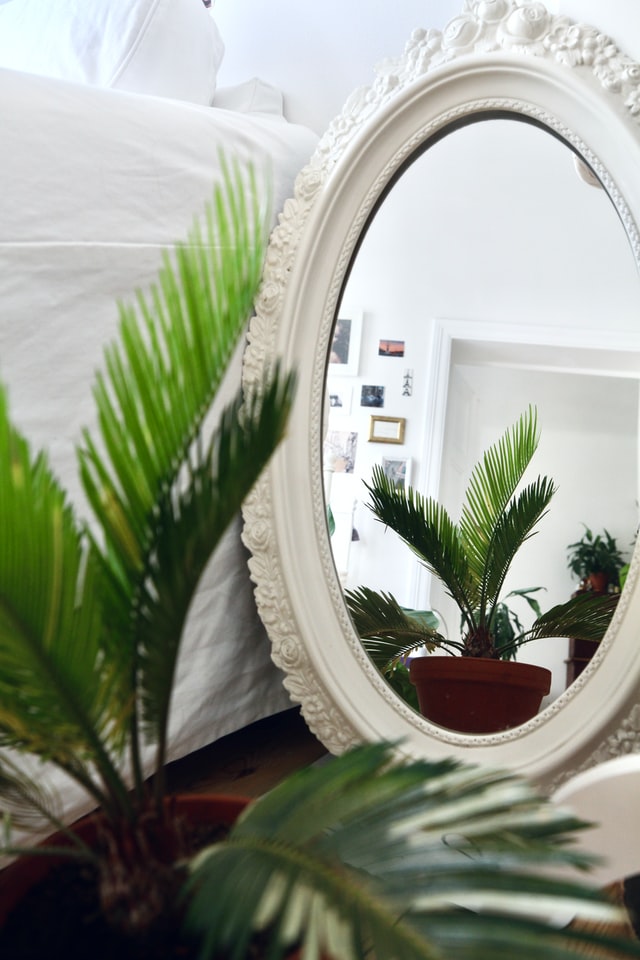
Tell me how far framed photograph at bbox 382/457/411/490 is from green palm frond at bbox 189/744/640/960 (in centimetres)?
68

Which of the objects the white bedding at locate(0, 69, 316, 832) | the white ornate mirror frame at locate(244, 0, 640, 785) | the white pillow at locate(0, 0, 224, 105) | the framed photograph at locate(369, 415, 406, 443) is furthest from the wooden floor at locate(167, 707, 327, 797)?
the white pillow at locate(0, 0, 224, 105)

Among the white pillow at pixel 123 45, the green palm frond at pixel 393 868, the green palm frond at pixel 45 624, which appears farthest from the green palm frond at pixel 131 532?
the white pillow at pixel 123 45

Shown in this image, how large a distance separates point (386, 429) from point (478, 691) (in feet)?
1.19

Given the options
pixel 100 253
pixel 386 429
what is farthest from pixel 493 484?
pixel 100 253

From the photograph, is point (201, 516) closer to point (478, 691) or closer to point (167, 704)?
point (167, 704)

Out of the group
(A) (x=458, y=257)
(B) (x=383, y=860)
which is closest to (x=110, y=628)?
(B) (x=383, y=860)

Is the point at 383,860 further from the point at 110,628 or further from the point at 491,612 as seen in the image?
the point at 491,612

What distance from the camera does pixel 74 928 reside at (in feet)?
1.85

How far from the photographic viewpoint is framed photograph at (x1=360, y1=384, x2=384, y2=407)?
1.26 m

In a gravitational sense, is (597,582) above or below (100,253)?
A: below

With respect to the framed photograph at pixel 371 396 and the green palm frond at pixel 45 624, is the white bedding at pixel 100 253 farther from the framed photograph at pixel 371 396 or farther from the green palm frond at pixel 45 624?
the green palm frond at pixel 45 624

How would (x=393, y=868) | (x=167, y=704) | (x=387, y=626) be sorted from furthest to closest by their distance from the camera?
(x=387, y=626), (x=167, y=704), (x=393, y=868)

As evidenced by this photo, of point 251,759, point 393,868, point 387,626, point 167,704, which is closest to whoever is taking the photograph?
point 393,868

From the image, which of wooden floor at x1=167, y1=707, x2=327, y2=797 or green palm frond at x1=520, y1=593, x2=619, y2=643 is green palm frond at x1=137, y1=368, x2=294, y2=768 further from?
wooden floor at x1=167, y1=707, x2=327, y2=797
